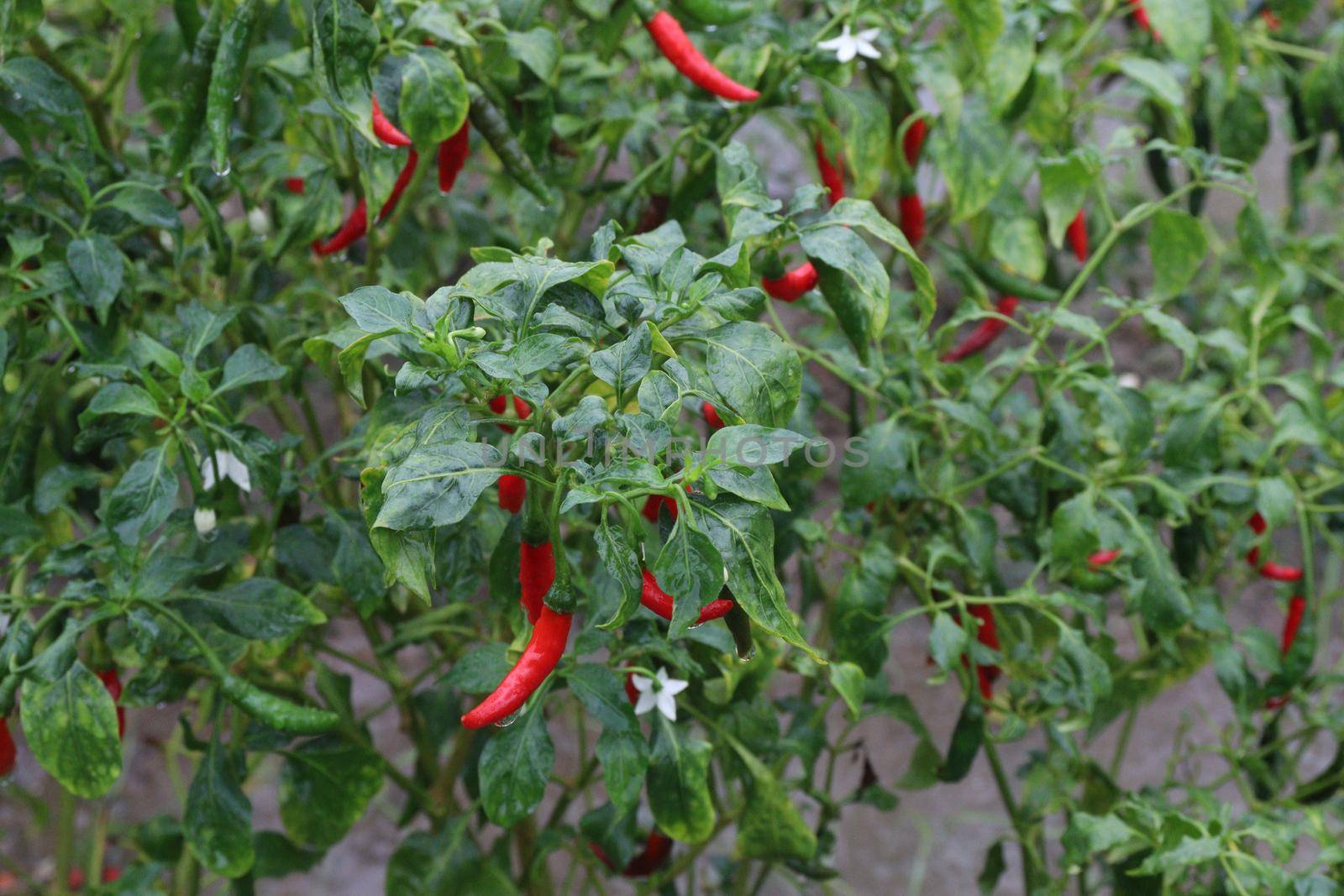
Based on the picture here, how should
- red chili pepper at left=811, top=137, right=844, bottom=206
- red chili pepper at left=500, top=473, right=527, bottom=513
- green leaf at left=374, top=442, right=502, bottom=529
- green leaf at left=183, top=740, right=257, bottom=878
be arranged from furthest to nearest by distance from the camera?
red chili pepper at left=811, top=137, right=844, bottom=206 < green leaf at left=183, top=740, right=257, bottom=878 < red chili pepper at left=500, top=473, right=527, bottom=513 < green leaf at left=374, top=442, right=502, bottom=529

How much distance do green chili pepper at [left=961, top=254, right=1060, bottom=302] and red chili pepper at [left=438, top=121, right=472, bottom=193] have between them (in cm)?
61

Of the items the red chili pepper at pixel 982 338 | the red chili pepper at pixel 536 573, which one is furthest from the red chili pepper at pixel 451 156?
the red chili pepper at pixel 982 338

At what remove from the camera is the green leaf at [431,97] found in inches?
37.0

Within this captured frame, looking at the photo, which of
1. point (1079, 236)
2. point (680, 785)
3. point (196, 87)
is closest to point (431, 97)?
point (196, 87)

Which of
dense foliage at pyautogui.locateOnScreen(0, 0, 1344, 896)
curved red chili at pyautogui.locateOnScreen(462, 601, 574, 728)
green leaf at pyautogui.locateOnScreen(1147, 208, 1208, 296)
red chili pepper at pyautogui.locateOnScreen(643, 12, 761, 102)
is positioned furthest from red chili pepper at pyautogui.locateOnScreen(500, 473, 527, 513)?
green leaf at pyautogui.locateOnScreen(1147, 208, 1208, 296)

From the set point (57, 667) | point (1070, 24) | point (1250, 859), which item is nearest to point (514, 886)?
point (57, 667)

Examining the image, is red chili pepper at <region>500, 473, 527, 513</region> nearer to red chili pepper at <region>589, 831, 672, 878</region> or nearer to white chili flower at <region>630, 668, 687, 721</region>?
white chili flower at <region>630, 668, 687, 721</region>

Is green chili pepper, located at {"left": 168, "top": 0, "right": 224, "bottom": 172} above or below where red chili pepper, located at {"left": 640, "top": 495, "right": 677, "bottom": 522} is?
above

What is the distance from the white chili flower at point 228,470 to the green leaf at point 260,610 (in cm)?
8

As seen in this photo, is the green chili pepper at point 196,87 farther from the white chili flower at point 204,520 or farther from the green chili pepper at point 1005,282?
the green chili pepper at point 1005,282

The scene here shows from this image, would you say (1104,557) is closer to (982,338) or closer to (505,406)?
(982,338)

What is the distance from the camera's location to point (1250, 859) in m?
1.11

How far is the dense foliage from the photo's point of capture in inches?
30.5

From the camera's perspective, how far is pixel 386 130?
3.24 ft
